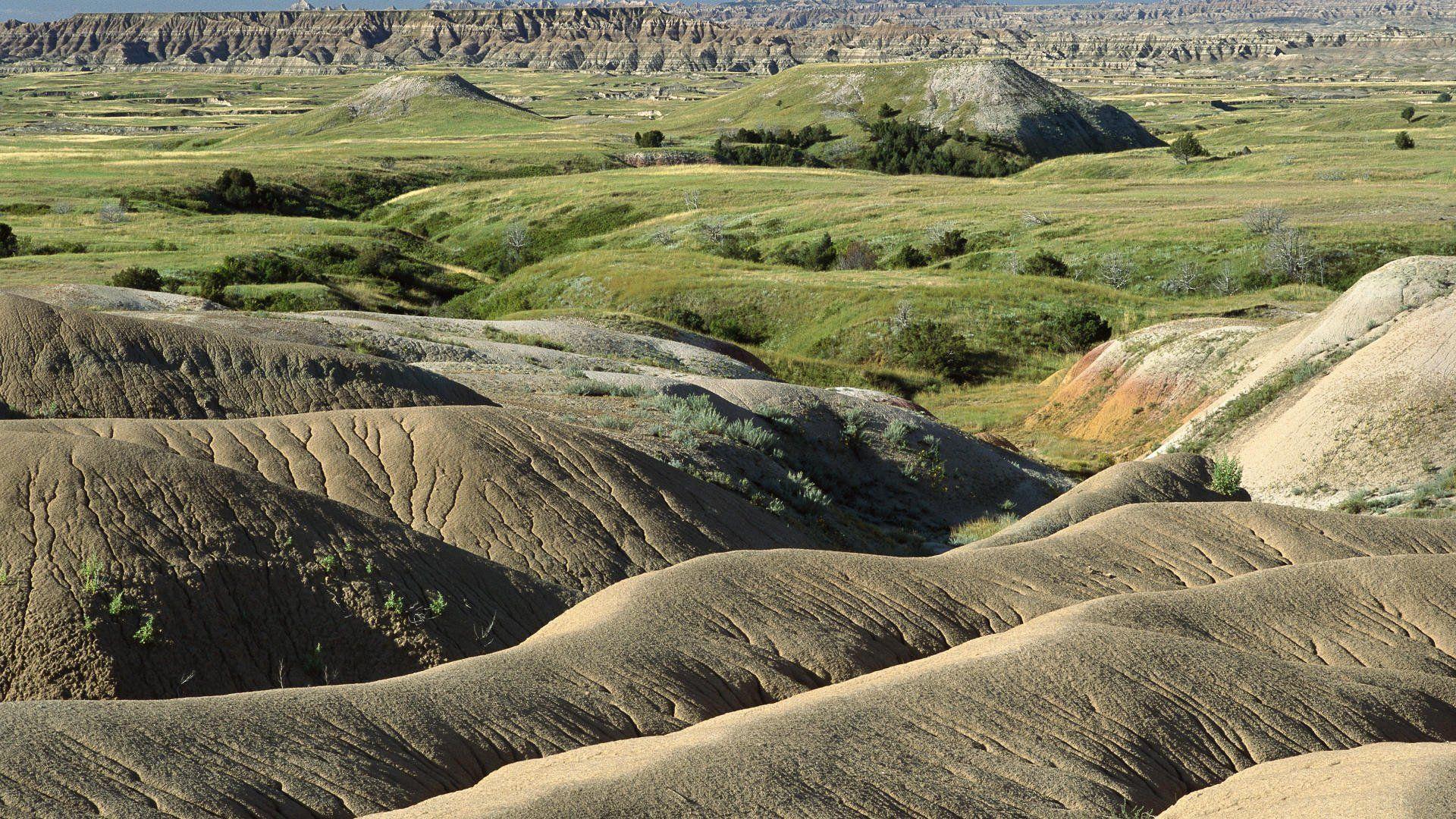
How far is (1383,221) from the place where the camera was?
214 ft

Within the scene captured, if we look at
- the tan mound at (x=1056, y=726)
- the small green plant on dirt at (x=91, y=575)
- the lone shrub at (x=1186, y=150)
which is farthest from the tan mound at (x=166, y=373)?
the lone shrub at (x=1186, y=150)

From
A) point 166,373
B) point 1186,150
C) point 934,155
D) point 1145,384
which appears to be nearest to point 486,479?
point 166,373

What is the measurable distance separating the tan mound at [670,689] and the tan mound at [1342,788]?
0.50 metres

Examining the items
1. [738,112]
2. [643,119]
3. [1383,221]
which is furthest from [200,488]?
[643,119]

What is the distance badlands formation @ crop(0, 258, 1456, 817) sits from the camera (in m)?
7.96

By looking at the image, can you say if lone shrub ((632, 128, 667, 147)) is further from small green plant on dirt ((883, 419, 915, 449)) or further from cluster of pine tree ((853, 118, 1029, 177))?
small green plant on dirt ((883, 419, 915, 449))

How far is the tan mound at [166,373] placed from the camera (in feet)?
67.7

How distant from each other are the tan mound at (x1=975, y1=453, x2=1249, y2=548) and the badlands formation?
12 centimetres

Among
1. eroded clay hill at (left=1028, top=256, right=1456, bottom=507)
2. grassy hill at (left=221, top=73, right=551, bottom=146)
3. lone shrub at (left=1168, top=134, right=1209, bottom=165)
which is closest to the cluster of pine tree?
lone shrub at (left=1168, top=134, right=1209, bottom=165)

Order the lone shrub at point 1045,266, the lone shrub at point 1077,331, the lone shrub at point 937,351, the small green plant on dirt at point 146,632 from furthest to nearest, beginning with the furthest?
the lone shrub at point 1045,266 < the lone shrub at point 1077,331 < the lone shrub at point 937,351 < the small green plant on dirt at point 146,632

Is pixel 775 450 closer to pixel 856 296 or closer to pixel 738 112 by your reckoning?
pixel 856 296

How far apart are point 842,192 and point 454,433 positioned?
77.6m

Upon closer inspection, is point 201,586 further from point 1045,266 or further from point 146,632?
point 1045,266

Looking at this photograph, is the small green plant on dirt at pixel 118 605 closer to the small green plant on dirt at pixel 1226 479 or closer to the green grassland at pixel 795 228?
the small green plant on dirt at pixel 1226 479
